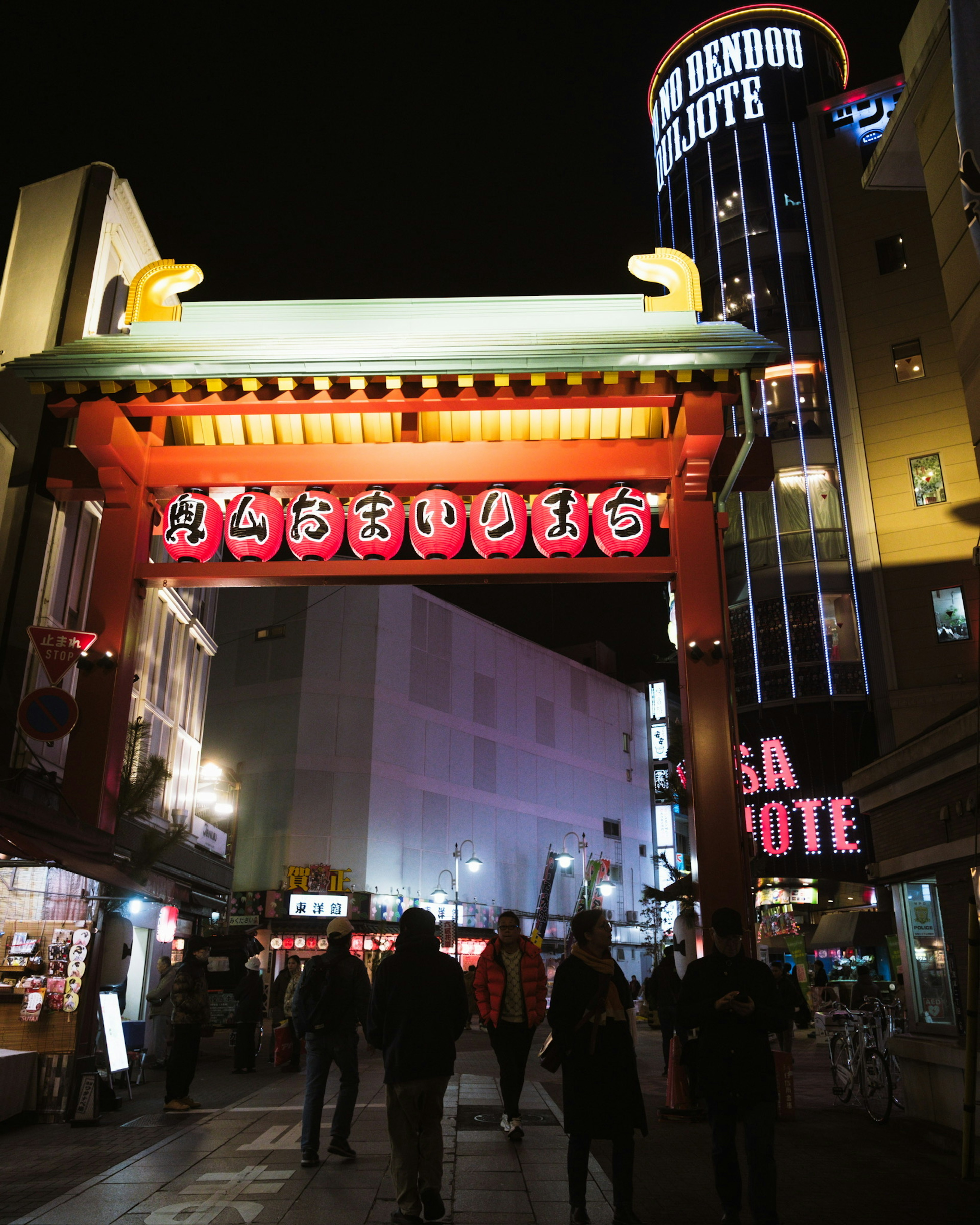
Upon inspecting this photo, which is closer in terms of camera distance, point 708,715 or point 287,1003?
point 708,715

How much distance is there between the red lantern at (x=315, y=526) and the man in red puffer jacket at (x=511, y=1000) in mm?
5045

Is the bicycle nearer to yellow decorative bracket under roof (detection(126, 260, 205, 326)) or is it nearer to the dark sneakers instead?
the dark sneakers

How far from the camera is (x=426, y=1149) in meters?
5.89

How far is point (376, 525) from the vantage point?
11883 millimetres

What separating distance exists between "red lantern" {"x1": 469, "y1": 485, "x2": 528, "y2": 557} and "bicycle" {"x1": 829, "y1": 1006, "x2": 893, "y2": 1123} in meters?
6.98

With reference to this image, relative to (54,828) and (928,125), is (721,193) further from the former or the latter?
(54,828)

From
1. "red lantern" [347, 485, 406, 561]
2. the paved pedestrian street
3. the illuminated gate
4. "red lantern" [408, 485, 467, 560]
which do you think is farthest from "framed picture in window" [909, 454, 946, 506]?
"red lantern" [347, 485, 406, 561]

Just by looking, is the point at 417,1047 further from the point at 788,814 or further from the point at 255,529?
the point at 788,814

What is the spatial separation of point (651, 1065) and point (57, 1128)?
11006 millimetres

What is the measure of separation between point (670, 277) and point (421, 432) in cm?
373

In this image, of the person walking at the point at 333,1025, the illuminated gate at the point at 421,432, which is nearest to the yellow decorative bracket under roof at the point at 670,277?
the illuminated gate at the point at 421,432

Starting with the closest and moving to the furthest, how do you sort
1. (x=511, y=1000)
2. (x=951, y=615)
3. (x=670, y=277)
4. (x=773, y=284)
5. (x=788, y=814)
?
(x=511, y=1000) < (x=670, y=277) < (x=951, y=615) < (x=788, y=814) < (x=773, y=284)

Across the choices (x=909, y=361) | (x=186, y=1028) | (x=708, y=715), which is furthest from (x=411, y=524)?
(x=909, y=361)

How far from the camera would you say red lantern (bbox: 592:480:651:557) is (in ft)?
38.4
